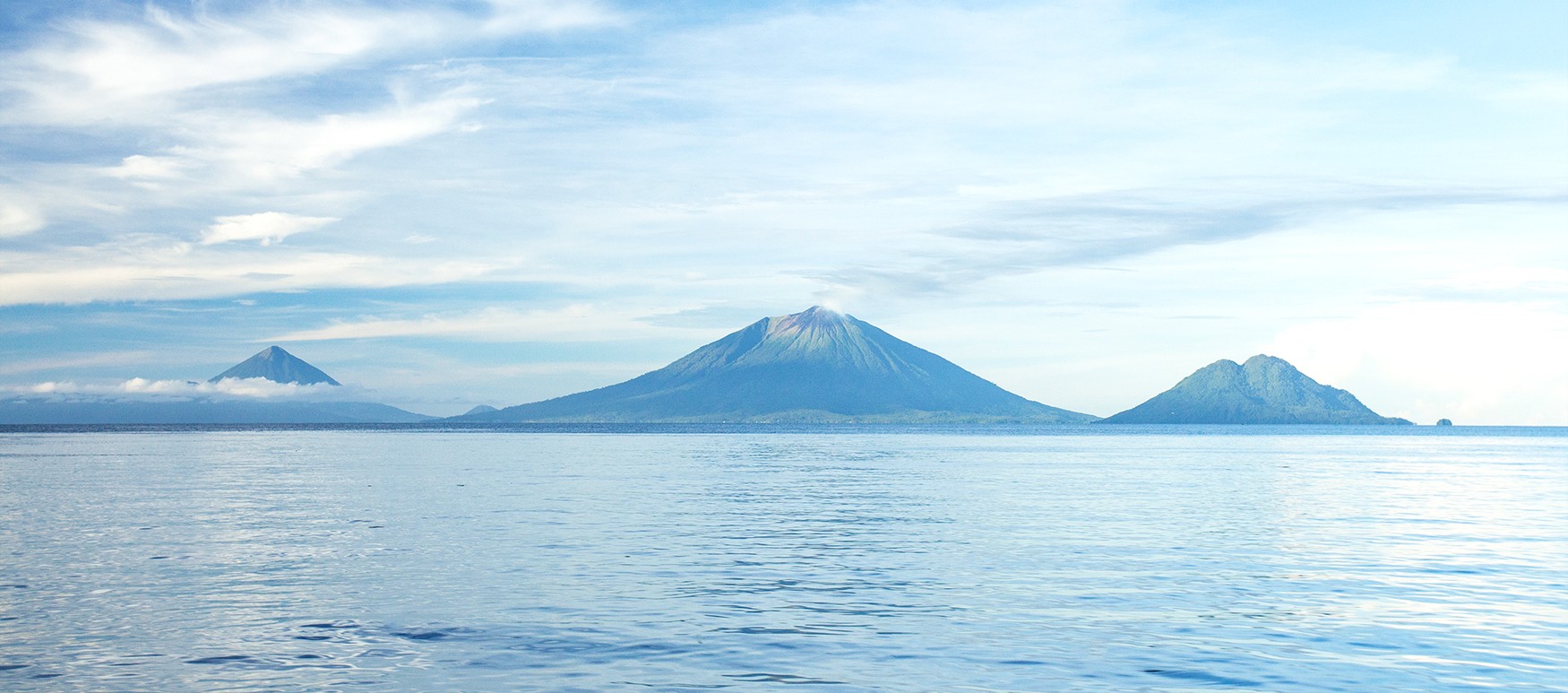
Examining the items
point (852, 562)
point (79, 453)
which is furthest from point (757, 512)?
point (79, 453)

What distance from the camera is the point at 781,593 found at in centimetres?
2602

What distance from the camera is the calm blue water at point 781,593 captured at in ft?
59.9

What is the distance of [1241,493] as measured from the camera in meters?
60.3

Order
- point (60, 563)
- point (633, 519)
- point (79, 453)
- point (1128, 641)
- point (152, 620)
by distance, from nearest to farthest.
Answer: point (1128, 641) → point (152, 620) → point (60, 563) → point (633, 519) → point (79, 453)

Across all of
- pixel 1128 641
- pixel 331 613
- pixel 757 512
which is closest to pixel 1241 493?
pixel 757 512

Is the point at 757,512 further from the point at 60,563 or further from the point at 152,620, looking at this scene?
the point at 152,620

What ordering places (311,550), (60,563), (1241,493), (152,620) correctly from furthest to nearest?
(1241,493) < (311,550) < (60,563) < (152,620)

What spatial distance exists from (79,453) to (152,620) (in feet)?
370

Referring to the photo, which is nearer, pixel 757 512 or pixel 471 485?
pixel 757 512

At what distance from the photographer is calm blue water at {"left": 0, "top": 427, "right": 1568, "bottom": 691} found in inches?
719

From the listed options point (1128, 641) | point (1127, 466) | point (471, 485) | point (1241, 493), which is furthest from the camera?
point (1127, 466)

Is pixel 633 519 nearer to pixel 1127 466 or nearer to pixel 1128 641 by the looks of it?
pixel 1128 641

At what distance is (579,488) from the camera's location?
61.6 m

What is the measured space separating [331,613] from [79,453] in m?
114
